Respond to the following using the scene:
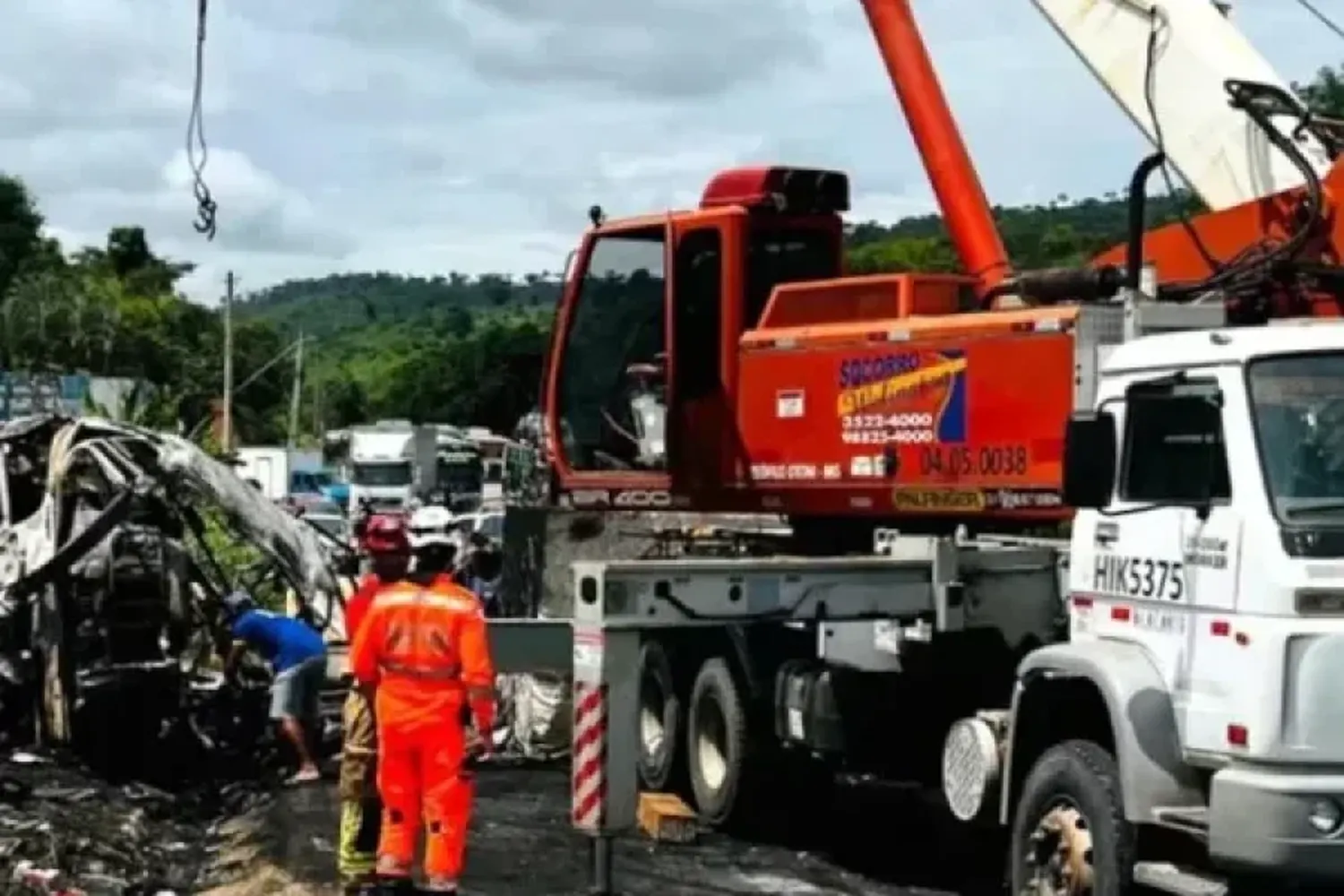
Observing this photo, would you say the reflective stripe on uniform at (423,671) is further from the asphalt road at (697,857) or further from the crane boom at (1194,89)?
the crane boom at (1194,89)

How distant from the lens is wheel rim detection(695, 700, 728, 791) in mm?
13094

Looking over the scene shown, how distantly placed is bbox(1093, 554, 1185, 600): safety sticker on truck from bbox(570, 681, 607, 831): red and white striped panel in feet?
7.69

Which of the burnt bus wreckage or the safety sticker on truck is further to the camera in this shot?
the burnt bus wreckage

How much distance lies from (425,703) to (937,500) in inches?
127

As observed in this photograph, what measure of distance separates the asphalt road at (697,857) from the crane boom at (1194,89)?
3781 millimetres

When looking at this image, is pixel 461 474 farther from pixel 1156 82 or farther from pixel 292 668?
pixel 1156 82

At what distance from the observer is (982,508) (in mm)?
10805

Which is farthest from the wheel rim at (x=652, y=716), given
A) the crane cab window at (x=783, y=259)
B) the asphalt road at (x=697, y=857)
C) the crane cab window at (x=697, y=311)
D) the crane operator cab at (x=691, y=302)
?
the crane cab window at (x=783, y=259)

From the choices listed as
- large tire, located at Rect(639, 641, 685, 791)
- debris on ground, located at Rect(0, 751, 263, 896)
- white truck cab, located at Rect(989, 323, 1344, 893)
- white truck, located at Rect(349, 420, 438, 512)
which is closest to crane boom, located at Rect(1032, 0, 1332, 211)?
white truck cab, located at Rect(989, 323, 1344, 893)

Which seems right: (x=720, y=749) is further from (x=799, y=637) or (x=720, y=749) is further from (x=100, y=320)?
(x=100, y=320)

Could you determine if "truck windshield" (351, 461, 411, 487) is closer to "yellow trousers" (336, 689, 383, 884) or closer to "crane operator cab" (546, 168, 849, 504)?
"crane operator cab" (546, 168, 849, 504)

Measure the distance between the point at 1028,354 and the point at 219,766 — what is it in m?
7.71

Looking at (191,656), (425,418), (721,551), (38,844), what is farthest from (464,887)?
(425,418)

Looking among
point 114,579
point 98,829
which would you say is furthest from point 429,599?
point 114,579
